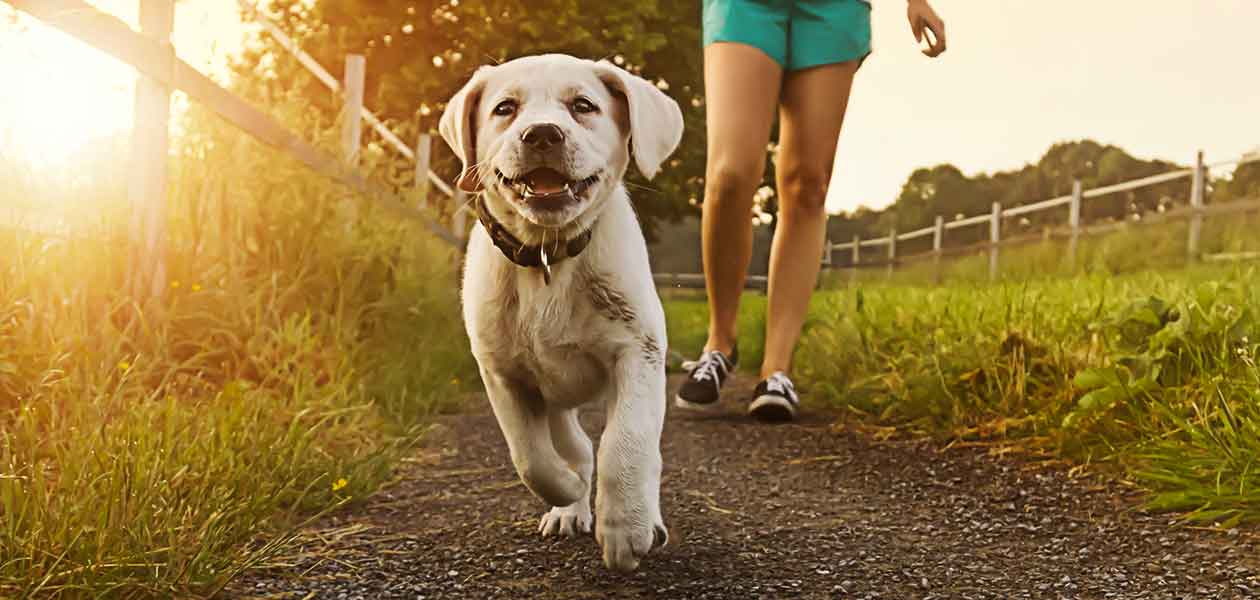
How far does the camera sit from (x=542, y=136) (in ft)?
6.71

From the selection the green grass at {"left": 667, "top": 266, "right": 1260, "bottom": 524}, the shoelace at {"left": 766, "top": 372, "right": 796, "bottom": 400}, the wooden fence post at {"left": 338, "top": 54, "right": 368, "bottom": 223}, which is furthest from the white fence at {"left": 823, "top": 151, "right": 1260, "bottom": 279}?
the wooden fence post at {"left": 338, "top": 54, "right": 368, "bottom": 223}

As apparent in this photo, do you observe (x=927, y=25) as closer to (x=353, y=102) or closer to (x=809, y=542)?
(x=809, y=542)

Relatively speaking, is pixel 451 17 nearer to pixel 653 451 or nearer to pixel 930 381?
pixel 930 381

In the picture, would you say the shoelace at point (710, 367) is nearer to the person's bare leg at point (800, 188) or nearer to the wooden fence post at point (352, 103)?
the person's bare leg at point (800, 188)

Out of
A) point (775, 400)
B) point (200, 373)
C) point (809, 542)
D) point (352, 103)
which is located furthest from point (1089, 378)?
point (352, 103)

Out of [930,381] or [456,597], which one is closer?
[456,597]

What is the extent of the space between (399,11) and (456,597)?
1231 centimetres

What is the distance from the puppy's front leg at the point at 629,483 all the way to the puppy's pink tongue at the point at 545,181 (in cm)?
44

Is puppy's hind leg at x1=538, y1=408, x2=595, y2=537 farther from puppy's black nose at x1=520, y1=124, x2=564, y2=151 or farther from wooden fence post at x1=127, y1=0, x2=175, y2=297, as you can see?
wooden fence post at x1=127, y1=0, x2=175, y2=297

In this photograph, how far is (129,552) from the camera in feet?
5.69

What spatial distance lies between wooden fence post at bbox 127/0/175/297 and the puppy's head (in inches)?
54.7

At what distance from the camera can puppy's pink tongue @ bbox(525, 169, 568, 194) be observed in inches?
83.7

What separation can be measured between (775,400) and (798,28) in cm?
140

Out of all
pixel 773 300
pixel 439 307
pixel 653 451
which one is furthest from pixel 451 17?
pixel 653 451
